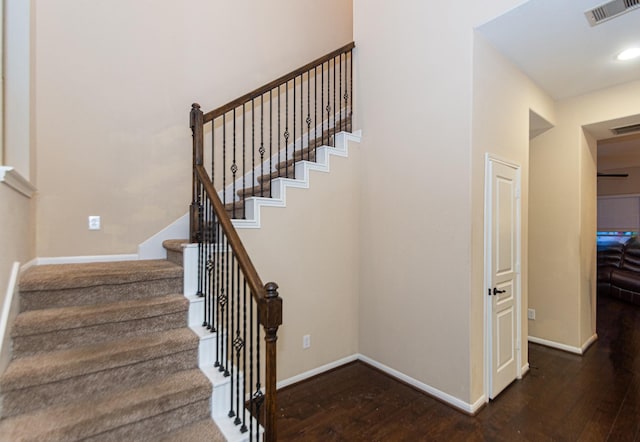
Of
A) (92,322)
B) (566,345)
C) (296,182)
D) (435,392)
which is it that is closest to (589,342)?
(566,345)

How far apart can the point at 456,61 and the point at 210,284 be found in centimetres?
260

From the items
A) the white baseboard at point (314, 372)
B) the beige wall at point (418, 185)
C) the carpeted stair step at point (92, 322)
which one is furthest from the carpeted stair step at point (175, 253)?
the beige wall at point (418, 185)

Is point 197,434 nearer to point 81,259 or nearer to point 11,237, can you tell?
point 11,237

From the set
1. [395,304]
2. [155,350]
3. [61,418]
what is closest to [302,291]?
[395,304]

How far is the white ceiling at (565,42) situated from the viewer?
2.27m

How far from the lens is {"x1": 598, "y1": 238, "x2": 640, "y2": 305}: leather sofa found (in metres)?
5.82

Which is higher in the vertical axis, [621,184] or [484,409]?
[621,184]

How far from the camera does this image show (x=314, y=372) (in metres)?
3.09

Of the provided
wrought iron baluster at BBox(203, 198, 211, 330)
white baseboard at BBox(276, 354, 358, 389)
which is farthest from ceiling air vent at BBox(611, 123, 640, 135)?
wrought iron baluster at BBox(203, 198, 211, 330)

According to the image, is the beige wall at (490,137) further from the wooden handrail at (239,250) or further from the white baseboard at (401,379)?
the wooden handrail at (239,250)

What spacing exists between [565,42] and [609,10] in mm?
385

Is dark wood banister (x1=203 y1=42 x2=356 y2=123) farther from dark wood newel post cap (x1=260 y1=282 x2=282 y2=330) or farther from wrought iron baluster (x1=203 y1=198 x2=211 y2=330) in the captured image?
dark wood newel post cap (x1=260 y1=282 x2=282 y2=330)

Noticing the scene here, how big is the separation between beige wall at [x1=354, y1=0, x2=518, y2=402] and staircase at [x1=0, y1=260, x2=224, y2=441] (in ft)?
6.01

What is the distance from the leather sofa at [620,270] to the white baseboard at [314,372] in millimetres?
5787
